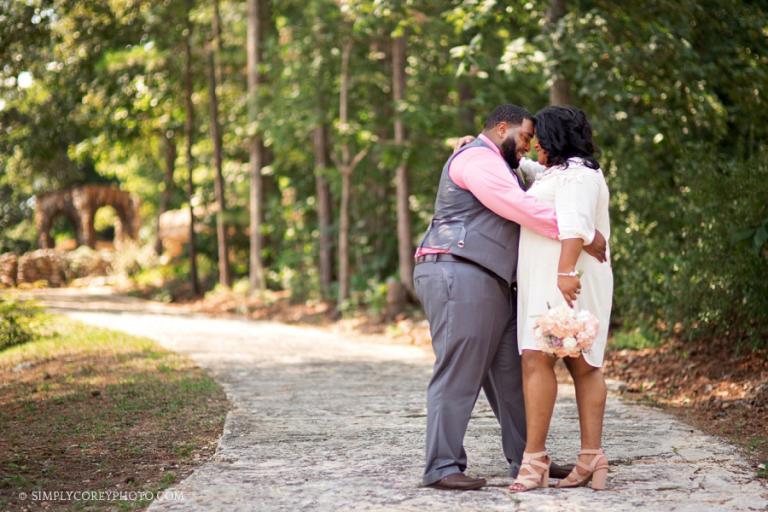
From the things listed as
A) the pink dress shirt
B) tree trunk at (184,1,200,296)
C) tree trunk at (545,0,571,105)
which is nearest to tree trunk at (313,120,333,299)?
tree trunk at (184,1,200,296)

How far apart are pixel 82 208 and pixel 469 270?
34.5 meters

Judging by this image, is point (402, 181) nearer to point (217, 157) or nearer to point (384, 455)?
point (217, 157)

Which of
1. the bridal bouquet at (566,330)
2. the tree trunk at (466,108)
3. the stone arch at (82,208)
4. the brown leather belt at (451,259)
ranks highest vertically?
the tree trunk at (466,108)

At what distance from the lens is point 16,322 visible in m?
11.9

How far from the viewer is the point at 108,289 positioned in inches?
1095

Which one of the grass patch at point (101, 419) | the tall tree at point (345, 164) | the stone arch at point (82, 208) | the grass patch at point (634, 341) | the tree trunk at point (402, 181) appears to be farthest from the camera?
the stone arch at point (82, 208)

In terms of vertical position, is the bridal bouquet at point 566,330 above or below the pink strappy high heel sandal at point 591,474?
above

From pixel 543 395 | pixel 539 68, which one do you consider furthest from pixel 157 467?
pixel 539 68

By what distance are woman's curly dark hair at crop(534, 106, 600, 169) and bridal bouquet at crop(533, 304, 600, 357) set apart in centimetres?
76

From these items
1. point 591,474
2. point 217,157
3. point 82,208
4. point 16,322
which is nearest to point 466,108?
point 16,322

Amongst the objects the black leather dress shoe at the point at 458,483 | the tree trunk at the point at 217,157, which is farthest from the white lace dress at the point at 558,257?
the tree trunk at the point at 217,157

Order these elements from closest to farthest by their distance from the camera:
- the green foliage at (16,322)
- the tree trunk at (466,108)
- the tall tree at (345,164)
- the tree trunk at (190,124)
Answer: the green foliage at (16,322), the tree trunk at (466,108), the tall tree at (345,164), the tree trunk at (190,124)

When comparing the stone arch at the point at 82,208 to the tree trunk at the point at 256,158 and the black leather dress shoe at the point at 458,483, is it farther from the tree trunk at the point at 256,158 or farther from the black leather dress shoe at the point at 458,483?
the black leather dress shoe at the point at 458,483

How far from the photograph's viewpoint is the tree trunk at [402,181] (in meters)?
14.8
